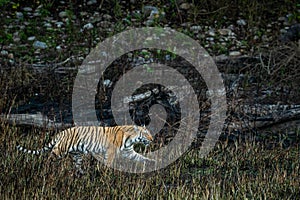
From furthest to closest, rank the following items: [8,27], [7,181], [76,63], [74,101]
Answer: [8,27] < [76,63] < [74,101] < [7,181]

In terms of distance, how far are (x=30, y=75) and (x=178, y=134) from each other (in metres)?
3.19

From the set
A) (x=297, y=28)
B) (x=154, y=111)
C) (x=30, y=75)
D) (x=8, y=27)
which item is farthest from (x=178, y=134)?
(x=8, y=27)

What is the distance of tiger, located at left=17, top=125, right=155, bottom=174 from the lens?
6020mm

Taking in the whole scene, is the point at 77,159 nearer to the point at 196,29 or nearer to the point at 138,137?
the point at 138,137

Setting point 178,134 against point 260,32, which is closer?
point 178,134

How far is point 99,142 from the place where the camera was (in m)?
6.06

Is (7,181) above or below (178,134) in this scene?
above

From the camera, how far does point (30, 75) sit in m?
9.34

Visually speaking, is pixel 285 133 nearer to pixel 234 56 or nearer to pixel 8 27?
pixel 234 56

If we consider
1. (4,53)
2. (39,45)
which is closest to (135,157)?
(4,53)

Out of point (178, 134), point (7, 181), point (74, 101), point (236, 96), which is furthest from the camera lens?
point (74, 101)

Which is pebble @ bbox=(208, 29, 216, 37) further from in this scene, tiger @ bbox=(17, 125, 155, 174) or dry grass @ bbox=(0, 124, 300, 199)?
tiger @ bbox=(17, 125, 155, 174)

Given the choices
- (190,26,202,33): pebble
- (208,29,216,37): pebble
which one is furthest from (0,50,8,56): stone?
(208,29,216,37): pebble

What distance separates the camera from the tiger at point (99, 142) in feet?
19.7
